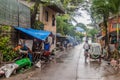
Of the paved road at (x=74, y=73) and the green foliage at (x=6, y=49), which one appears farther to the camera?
the green foliage at (x=6, y=49)

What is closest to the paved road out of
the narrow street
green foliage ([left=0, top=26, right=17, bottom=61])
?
the narrow street

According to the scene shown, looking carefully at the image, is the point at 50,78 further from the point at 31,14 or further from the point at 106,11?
the point at 106,11

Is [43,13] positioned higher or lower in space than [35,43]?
higher

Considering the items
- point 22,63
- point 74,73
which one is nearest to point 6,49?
point 22,63

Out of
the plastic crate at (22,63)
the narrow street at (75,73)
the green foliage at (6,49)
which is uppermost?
the green foliage at (6,49)

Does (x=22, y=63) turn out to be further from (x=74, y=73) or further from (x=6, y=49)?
(x=74, y=73)

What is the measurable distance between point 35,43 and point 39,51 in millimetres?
859

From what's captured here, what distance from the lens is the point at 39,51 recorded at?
876 inches

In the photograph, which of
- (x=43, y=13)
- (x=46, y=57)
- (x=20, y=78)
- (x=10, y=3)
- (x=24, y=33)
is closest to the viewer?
(x=20, y=78)

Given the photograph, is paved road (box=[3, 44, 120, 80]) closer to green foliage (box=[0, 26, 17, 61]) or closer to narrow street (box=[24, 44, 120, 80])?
narrow street (box=[24, 44, 120, 80])

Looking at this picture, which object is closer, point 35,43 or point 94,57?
point 35,43

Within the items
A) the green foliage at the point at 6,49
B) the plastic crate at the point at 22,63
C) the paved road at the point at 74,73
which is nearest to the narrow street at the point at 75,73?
the paved road at the point at 74,73

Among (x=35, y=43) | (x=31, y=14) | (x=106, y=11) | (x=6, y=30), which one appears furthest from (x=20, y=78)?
(x=106, y=11)

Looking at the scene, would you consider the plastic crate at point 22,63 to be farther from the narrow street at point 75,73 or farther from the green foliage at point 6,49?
the narrow street at point 75,73
